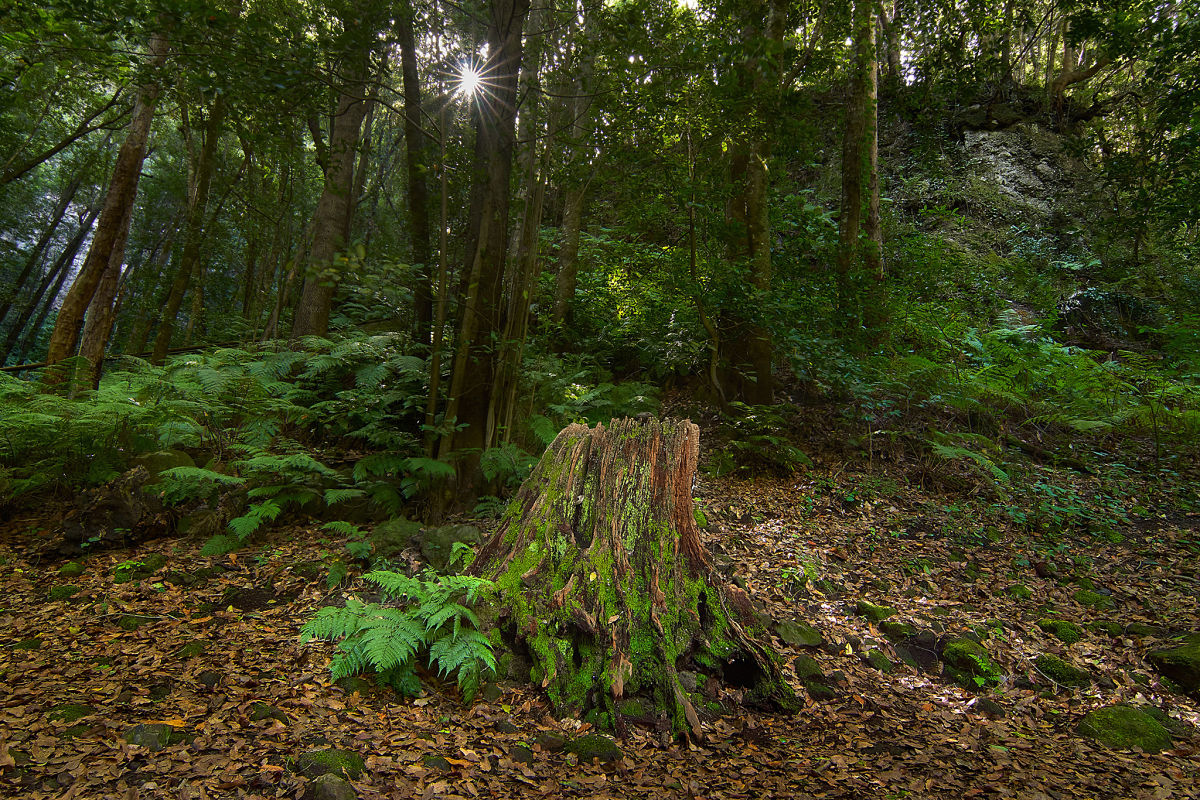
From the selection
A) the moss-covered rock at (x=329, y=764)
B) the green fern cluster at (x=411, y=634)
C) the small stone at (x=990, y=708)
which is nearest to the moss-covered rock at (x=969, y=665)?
the small stone at (x=990, y=708)

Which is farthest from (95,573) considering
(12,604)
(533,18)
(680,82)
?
(533,18)

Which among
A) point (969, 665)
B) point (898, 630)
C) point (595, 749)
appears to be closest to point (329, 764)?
point (595, 749)

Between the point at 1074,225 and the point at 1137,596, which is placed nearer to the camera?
the point at 1137,596

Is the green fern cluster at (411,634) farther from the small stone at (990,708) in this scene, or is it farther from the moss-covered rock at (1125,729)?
the moss-covered rock at (1125,729)

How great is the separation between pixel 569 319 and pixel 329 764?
8.78 metres

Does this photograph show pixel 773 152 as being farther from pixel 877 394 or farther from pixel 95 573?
pixel 95 573

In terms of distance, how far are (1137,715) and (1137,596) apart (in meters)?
2.02

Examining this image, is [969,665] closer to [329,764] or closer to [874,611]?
[874,611]

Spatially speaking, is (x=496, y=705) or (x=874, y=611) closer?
(x=496, y=705)

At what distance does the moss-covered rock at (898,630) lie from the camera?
4.09 m

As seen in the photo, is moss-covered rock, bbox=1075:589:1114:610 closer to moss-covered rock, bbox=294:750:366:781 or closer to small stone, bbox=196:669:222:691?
moss-covered rock, bbox=294:750:366:781

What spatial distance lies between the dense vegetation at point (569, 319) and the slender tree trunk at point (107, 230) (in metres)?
0.04

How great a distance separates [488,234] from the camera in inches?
206

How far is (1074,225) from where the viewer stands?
12.8 m
